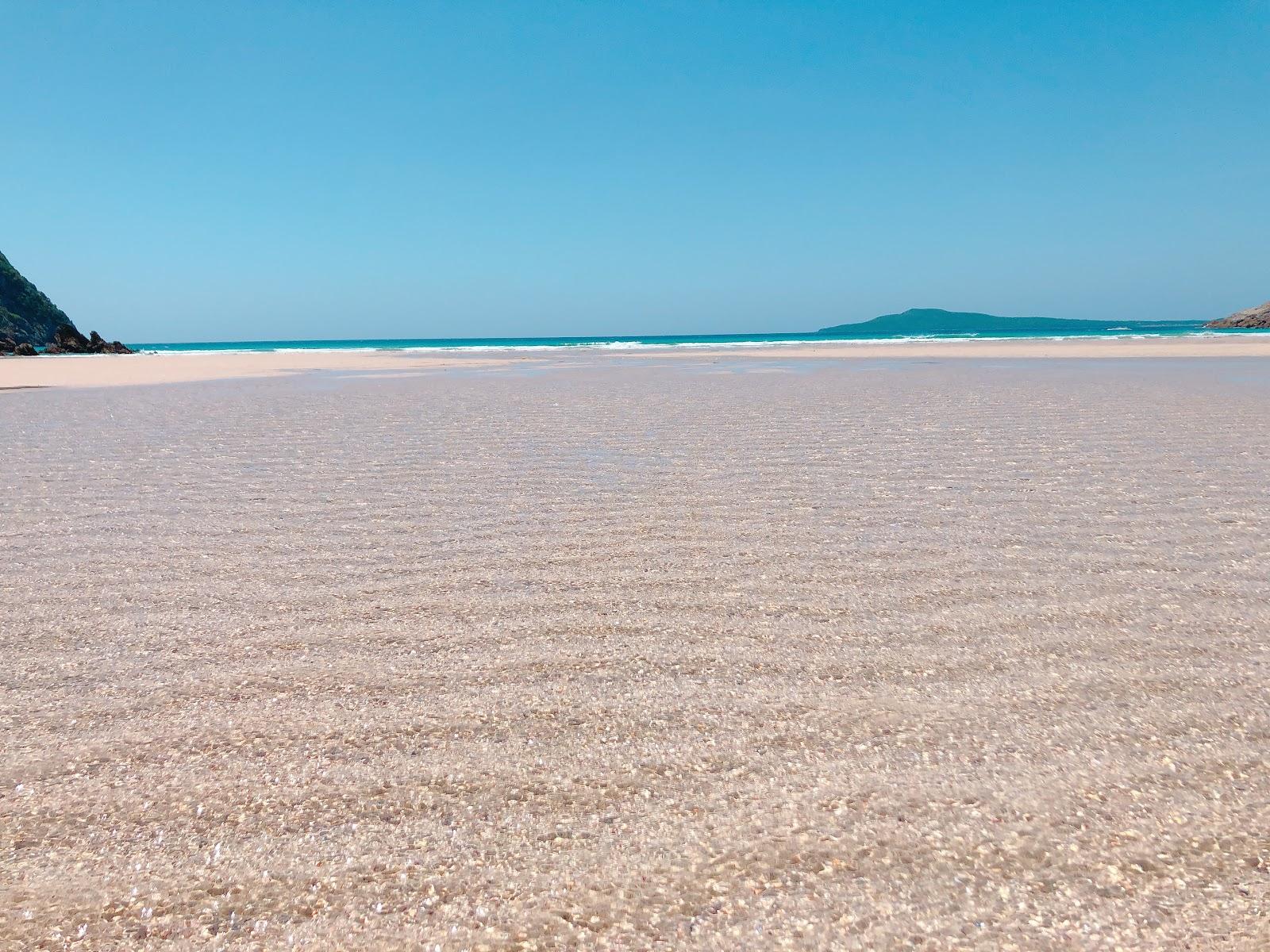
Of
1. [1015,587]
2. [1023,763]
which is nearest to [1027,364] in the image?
[1015,587]

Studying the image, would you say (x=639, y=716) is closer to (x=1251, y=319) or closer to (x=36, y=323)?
(x=36, y=323)

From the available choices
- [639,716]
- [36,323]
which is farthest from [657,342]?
[639,716]

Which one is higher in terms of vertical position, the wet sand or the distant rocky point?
the distant rocky point

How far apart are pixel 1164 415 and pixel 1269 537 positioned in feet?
17.5

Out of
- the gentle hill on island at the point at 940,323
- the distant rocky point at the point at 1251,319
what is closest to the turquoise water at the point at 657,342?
the distant rocky point at the point at 1251,319

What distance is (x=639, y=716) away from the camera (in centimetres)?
209

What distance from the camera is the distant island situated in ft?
142

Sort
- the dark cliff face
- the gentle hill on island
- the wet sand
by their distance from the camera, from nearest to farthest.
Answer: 1. the wet sand
2. the dark cliff face
3. the gentle hill on island

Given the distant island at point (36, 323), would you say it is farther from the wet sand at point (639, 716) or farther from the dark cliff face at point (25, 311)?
the wet sand at point (639, 716)

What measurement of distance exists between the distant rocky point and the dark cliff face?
83.6 metres

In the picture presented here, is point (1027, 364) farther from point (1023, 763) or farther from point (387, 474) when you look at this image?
point (1023, 763)

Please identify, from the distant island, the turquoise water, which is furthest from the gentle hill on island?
the distant island

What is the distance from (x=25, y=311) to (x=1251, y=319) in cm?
8834

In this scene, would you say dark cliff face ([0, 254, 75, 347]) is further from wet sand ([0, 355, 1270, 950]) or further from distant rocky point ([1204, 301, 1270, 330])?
distant rocky point ([1204, 301, 1270, 330])
